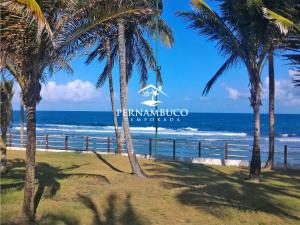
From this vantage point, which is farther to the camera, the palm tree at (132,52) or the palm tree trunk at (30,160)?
the palm tree at (132,52)

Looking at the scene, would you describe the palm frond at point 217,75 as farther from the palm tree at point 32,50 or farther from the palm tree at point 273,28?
the palm tree at point 32,50

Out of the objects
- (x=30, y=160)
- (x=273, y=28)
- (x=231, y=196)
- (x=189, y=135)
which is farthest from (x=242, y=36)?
(x=189, y=135)

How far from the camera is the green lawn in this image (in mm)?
8516

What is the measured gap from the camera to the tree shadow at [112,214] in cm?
834

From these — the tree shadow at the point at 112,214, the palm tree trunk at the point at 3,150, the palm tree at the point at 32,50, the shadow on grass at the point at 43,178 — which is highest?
the palm tree at the point at 32,50

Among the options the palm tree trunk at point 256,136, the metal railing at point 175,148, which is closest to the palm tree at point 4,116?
the metal railing at point 175,148

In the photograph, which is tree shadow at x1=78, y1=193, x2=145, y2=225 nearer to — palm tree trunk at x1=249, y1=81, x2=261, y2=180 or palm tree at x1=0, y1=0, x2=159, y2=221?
palm tree at x1=0, y1=0, x2=159, y2=221

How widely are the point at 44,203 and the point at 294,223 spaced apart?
4655 mm

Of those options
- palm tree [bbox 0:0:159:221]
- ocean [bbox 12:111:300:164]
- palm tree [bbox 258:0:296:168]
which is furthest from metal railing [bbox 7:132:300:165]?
palm tree [bbox 0:0:159:221]

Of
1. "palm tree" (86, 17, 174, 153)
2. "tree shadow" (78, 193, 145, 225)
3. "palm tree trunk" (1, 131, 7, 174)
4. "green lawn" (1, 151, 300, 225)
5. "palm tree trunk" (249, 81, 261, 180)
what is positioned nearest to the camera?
"tree shadow" (78, 193, 145, 225)

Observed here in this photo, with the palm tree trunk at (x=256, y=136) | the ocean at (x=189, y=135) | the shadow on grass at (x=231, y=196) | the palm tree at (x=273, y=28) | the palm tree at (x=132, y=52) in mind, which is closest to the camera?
the palm tree at (x=273, y=28)

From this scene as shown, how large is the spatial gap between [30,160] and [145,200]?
8.74 ft

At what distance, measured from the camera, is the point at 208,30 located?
1323cm

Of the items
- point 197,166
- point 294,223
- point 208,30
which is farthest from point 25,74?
point 197,166
